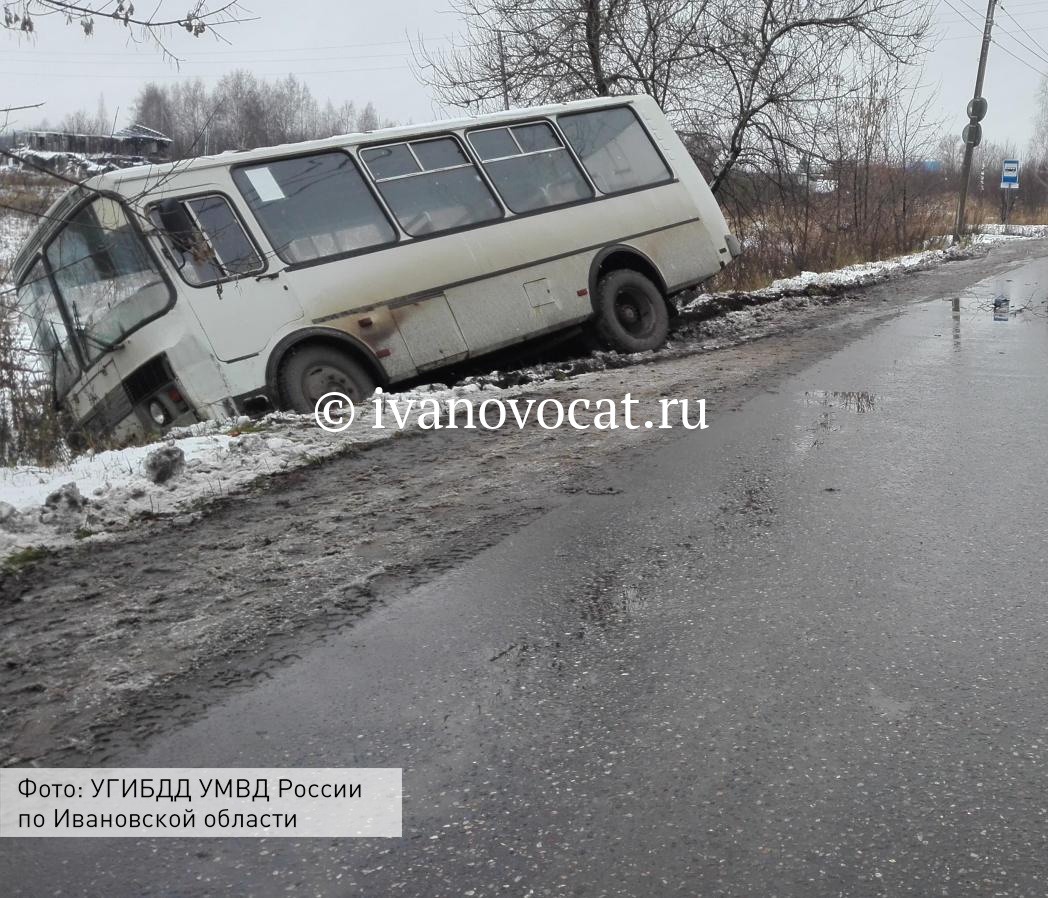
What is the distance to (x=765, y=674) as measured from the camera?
3.44m

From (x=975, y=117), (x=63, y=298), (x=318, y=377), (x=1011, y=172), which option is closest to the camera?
(x=318, y=377)

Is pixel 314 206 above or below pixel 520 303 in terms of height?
above

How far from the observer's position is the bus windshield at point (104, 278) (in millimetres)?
8430

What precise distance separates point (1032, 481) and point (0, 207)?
541 centimetres

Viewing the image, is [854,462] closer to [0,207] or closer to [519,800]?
[519,800]

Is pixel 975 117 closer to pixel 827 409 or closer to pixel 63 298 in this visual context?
pixel 827 409

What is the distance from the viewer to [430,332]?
31.9ft

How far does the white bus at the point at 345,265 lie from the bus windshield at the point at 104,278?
0.7 inches

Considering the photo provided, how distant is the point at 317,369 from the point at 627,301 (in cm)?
391

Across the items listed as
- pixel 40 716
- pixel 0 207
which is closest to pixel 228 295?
pixel 0 207

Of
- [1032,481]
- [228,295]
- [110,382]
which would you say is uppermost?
[228,295]

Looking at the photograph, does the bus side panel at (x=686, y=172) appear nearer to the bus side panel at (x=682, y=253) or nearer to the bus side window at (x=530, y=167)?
the bus side panel at (x=682, y=253)
